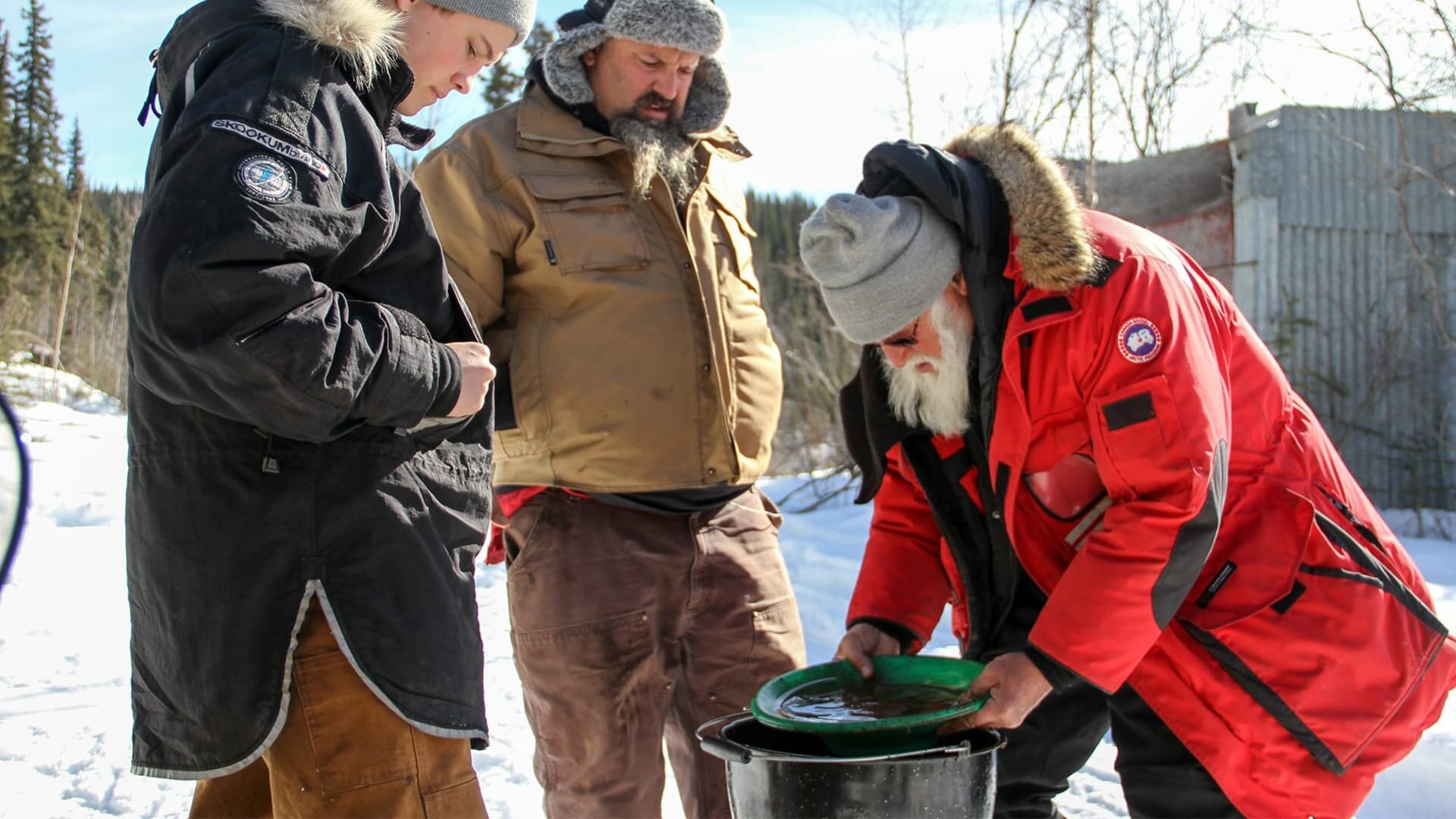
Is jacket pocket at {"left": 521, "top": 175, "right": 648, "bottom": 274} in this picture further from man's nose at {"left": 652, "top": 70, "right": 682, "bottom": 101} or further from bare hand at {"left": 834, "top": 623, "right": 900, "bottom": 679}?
bare hand at {"left": 834, "top": 623, "right": 900, "bottom": 679}

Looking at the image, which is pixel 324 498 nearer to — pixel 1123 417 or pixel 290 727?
pixel 290 727

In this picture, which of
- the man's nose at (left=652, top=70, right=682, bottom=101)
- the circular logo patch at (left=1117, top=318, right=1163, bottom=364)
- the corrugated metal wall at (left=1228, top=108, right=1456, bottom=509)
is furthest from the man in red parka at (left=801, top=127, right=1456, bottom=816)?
the corrugated metal wall at (left=1228, top=108, right=1456, bottom=509)

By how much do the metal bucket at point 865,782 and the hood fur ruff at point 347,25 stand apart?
54.4 inches

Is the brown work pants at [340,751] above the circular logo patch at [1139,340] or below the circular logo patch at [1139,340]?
below

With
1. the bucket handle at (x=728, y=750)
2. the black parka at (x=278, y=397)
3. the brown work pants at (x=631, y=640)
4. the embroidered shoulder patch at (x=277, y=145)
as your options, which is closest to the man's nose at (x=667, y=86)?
the brown work pants at (x=631, y=640)

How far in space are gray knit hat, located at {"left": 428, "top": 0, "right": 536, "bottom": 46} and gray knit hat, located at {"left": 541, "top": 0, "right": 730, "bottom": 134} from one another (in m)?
0.80

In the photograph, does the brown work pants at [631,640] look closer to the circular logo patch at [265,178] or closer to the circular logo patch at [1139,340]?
the circular logo patch at [1139,340]

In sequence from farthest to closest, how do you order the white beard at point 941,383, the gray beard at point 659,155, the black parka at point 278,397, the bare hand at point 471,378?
1. the gray beard at point 659,155
2. the white beard at point 941,383
3. the bare hand at point 471,378
4. the black parka at point 278,397

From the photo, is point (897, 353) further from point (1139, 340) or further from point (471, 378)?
point (471, 378)

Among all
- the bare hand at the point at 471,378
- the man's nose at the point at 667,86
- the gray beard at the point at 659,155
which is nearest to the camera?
the bare hand at the point at 471,378

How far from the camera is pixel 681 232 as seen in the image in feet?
10.0

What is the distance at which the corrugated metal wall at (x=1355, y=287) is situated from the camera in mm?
8773

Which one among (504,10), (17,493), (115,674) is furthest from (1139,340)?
(115,674)

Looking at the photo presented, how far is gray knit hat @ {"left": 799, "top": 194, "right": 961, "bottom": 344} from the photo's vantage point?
2436mm
